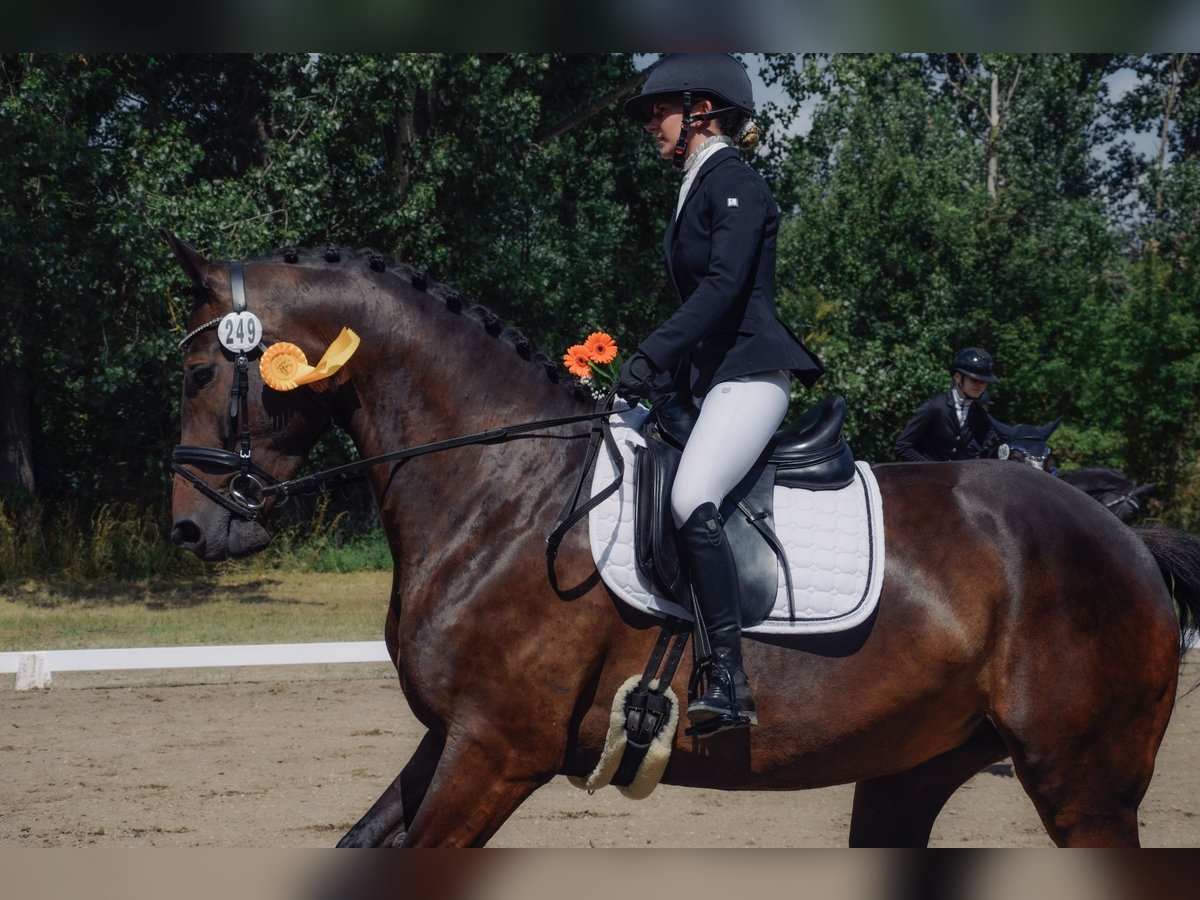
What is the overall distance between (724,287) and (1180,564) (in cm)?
169

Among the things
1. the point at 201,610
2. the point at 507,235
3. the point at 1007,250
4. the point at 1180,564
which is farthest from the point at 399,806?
the point at 1007,250

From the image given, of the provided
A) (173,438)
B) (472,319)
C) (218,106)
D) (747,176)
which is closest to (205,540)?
(472,319)

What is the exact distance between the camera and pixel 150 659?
25.3 feet

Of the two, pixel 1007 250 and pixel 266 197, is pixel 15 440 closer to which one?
pixel 266 197

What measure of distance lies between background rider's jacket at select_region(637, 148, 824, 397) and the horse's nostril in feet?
4.23

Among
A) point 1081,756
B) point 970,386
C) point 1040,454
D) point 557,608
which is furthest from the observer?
point 1040,454

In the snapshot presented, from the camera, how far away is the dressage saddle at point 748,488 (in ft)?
10.4

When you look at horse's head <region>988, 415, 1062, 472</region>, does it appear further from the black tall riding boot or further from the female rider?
the black tall riding boot

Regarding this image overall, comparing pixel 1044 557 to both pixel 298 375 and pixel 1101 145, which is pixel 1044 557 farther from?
pixel 1101 145

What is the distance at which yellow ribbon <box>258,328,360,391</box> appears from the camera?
10.5 ft

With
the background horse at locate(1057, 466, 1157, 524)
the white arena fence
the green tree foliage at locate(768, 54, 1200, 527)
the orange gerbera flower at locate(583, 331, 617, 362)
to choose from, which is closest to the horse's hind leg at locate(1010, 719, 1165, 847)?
the orange gerbera flower at locate(583, 331, 617, 362)

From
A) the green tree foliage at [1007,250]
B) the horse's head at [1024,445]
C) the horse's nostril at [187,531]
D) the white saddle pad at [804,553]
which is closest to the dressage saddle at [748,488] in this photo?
the white saddle pad at [804,553]

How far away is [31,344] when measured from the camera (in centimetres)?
1361

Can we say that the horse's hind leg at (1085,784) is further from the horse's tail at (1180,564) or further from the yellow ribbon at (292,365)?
the yellow ribbon at (292,365)
